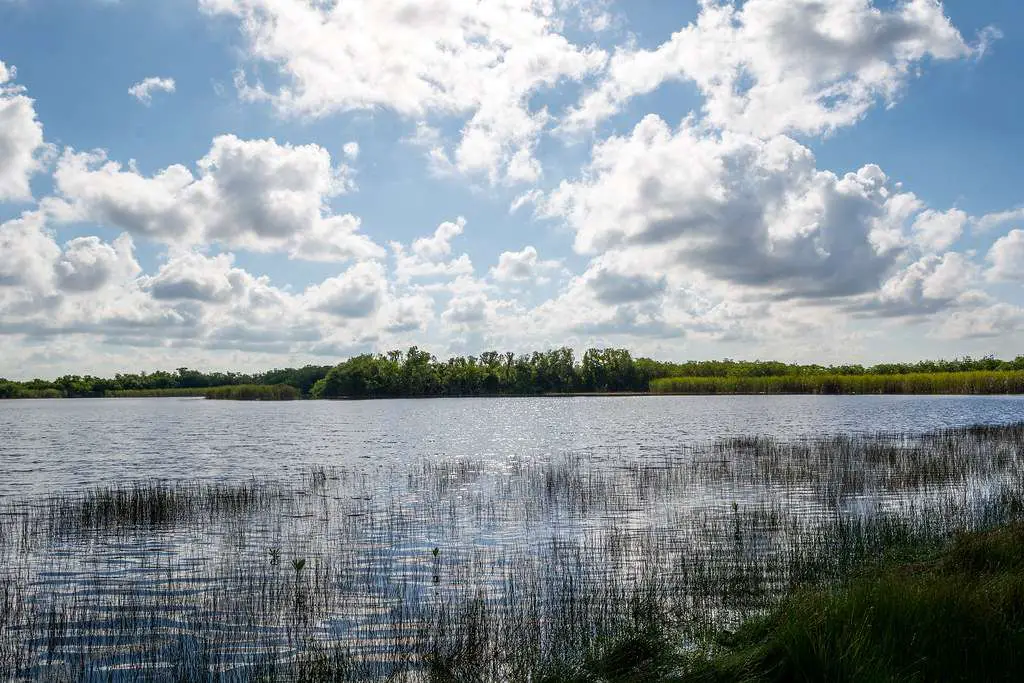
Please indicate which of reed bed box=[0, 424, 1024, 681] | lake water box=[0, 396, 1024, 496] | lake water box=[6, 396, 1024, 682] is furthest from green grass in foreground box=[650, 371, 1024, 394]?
reed bed box=[0, 424, 1024, 681]

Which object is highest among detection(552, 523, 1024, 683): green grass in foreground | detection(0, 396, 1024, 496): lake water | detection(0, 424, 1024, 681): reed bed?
detection(552, 523, 1024, 683): green grass in foreground

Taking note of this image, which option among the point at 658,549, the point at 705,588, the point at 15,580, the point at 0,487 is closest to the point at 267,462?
the point at 0,487

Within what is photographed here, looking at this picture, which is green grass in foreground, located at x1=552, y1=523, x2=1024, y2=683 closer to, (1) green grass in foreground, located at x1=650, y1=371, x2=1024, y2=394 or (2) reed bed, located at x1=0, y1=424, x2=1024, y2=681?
(2) reed bed, located at x1=0, y1=424, x2=1024, y2=681

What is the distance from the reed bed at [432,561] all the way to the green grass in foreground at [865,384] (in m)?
127

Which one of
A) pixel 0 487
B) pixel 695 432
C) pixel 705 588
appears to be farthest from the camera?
pixel 695 432

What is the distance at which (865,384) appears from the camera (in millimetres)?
155625

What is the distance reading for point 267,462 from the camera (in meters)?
41.8

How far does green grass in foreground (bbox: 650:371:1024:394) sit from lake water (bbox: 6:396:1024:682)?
11540 centimetres

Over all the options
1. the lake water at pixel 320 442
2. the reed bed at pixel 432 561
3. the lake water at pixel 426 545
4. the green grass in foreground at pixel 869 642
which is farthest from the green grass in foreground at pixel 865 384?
the green grass in foreground at pixel 869 642

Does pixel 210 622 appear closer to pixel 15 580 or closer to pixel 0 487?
pixel 15 580

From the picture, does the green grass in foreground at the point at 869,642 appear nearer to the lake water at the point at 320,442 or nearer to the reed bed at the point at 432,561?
the reed bed at the point at 432,561

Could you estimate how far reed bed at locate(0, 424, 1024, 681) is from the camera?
11.4m

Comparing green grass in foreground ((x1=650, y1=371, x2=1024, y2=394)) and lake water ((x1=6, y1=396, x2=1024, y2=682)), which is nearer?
lake water ((x1=6, y1=396, x2=1024, y2=682))

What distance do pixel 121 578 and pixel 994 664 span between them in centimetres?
1672
